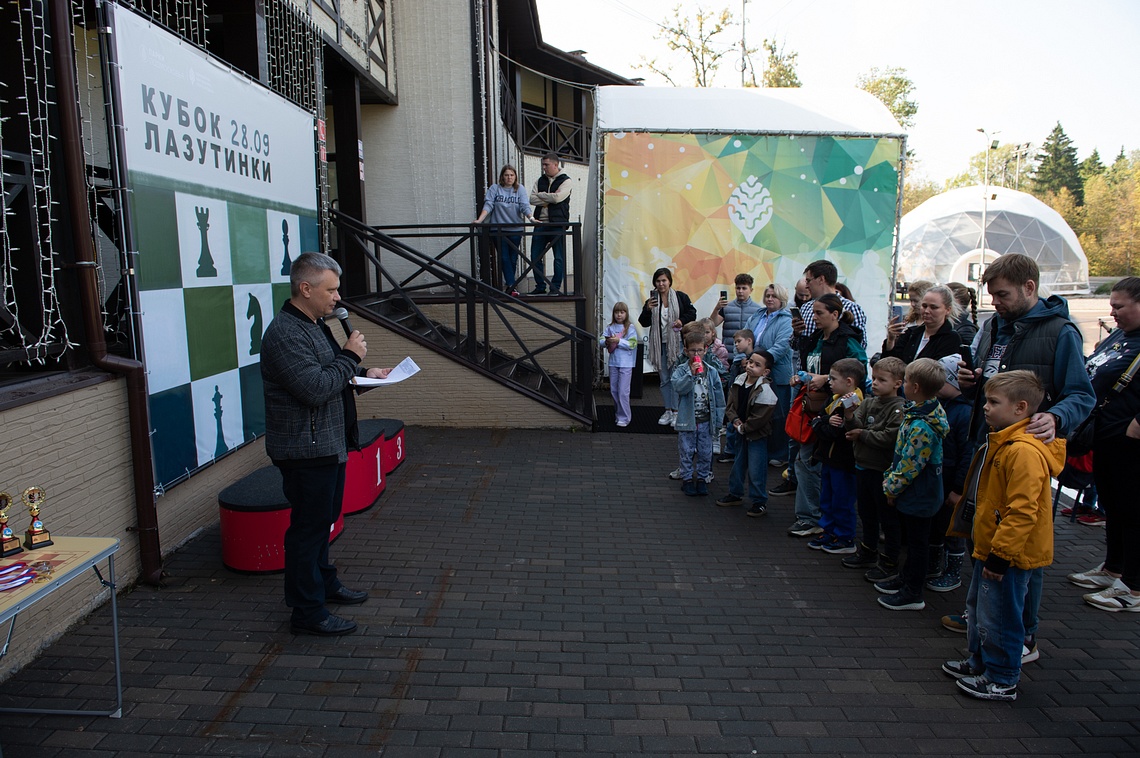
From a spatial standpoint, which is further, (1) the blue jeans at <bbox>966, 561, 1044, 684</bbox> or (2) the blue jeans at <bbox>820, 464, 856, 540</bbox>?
(2) the blue jeans at <bbox>820, 464, 856, 540</bbox>

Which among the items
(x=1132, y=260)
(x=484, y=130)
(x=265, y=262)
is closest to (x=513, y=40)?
(x=484, y=130)

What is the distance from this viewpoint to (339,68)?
30.9 feet

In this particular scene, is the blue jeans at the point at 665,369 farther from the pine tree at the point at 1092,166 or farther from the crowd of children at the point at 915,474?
the pine tree at the point at 1092,166

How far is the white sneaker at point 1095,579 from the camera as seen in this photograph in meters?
4.58

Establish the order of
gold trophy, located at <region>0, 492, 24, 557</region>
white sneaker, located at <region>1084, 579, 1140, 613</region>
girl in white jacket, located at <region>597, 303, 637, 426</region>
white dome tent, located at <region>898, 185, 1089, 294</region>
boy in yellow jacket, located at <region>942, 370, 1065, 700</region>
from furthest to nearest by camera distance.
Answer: white dome tent, located at <region>898, 185, 1089, 294</region>
girl in white jacket, located at <region>597, 303, 637, 426</region>
white sneaker, located at <region>1084, 579, 1140, 613</region>
boy in yellow jacket, located at <region>942, 370, 1065, 700</region>
gold trophy, located at <region>0, 492, 24, 557</region>

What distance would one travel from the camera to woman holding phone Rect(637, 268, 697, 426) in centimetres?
841

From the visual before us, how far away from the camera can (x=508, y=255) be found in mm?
10758

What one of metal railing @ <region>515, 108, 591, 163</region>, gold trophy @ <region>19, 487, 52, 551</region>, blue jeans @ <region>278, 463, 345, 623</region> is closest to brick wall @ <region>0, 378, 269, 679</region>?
gold trophy @ <region>19, 487, 52, 551</region>

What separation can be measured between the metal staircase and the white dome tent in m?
45.1

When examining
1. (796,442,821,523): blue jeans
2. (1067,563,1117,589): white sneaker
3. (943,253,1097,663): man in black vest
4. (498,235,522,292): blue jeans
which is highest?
(498,235,522,292): blue jeans

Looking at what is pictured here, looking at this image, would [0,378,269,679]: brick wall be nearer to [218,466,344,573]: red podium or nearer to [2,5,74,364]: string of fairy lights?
[2,5,74,364]: string of fairy lights

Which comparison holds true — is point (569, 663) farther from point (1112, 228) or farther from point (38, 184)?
point (1112, 228)

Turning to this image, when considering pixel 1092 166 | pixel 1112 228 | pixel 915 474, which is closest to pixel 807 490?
pixel 915 474

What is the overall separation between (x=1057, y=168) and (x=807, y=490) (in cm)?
9771
